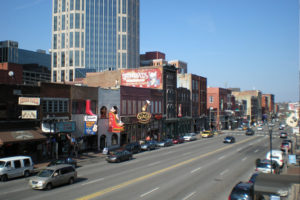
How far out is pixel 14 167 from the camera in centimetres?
2630

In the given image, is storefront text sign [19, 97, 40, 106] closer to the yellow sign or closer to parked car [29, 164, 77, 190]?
parked car [29, 164, 77, 190]

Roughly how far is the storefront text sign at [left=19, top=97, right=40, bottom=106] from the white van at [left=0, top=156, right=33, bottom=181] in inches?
384

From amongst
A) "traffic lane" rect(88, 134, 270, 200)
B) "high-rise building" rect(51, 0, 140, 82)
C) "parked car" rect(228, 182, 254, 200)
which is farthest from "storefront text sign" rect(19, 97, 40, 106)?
"high-rise building" rect(51, 0, 140, 82)

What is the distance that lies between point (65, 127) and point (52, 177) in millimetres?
18646

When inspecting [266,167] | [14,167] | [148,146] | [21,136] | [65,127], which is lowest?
[148,146]

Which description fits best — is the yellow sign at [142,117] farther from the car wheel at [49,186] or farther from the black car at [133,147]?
the car wheel at [49,186]

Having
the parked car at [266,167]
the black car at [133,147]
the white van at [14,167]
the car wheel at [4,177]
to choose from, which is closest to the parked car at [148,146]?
the black car at [133,147]

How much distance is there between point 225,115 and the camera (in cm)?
11662

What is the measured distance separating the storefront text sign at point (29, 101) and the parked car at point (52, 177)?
48.7ft

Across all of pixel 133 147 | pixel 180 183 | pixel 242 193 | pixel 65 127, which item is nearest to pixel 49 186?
pixel 180 183

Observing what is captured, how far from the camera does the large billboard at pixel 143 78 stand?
227ft

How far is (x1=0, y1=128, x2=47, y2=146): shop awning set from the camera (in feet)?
106

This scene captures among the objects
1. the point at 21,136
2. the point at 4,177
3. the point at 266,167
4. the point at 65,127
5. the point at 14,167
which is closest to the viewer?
the point at 4,177

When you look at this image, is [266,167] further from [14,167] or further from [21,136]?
[21,136]
